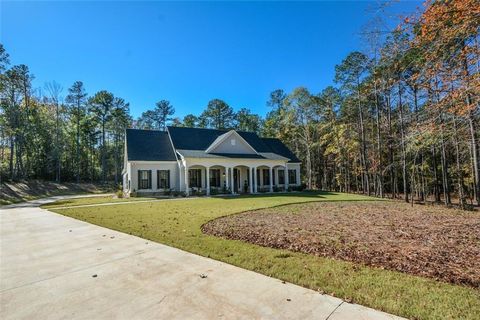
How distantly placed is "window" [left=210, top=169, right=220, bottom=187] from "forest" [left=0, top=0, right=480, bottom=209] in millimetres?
13053

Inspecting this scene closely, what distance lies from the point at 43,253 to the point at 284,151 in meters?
27.4

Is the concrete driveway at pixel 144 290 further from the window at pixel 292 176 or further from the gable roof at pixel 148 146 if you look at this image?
the window at pixel 292 176

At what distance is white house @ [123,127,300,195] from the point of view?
890 inches

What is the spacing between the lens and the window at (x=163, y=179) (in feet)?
75.7

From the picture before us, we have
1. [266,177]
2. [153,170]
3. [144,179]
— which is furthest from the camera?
[266,177]

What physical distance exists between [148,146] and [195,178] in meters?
5.30

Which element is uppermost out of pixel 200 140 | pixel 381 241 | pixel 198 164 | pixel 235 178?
pixel 200 140

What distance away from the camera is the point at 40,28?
11.9 m

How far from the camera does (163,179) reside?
76.3ft

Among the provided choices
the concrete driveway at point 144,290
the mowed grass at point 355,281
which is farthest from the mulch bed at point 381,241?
the concrete driveway at point 144,290

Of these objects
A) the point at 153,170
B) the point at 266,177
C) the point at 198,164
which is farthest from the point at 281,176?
the point at 153,170

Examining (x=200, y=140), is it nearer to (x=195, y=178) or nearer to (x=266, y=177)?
(x=195, y=178)

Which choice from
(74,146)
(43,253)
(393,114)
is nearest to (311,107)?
(393,114)

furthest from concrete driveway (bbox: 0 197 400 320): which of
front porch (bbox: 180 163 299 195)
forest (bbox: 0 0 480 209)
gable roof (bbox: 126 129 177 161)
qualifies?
gable roof (bbox: 126 129 177 161)
